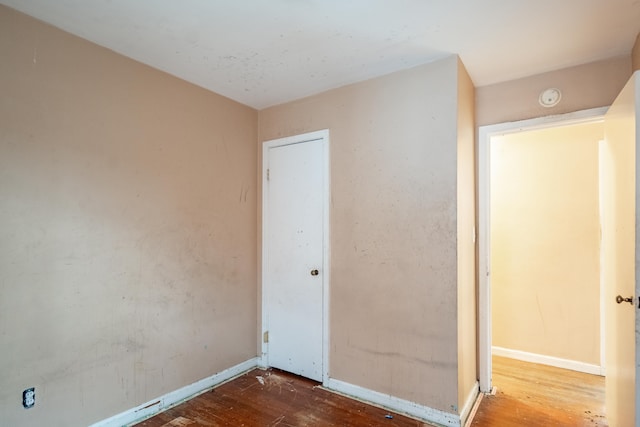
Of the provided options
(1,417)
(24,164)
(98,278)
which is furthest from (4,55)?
→ (1,417)

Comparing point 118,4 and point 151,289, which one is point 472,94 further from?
point 151,289

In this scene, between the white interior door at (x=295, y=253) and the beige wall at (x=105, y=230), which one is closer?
the beige wall at (x=105, y=230)

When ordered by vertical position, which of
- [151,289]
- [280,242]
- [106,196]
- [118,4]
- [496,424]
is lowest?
[496,424]

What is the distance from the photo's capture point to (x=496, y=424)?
2.21 meters

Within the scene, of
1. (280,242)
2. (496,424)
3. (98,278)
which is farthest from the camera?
(280,242)

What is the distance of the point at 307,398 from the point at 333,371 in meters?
0.28

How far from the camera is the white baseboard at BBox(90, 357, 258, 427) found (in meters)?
2.14

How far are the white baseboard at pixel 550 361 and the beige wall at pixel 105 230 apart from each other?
103 inches

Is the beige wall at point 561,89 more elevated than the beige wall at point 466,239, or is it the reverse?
the beige wall at point 561,89

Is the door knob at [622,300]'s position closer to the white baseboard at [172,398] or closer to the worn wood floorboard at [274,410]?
the worn wood floorboard at [274,410]

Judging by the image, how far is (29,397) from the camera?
1782 millimetres

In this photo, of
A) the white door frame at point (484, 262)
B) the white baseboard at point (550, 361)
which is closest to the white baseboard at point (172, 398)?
the white door frame at point (484, 262)

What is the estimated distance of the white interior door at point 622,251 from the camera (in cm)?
152

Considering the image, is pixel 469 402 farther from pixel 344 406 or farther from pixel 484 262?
pixel 484 262
